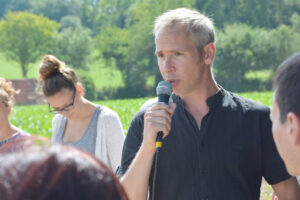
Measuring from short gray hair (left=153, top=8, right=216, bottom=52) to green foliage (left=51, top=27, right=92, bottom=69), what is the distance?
235 ft

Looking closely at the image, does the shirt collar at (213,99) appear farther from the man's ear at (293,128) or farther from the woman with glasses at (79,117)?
the woman with glasses at (79,117)

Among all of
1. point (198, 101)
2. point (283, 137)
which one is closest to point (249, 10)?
point (198, 101)

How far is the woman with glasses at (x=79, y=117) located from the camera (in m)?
3.71

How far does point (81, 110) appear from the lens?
393 cm

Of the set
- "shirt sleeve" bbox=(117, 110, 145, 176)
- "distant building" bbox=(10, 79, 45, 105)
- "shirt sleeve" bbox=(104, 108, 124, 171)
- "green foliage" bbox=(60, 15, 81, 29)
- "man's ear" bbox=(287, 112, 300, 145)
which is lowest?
"distant building" bbox=(10, 79, 45, 105)

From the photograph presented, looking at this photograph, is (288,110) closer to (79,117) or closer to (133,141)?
(133,141)

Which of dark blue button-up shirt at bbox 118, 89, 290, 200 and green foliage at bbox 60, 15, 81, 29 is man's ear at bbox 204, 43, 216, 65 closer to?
dark blue button-up shirt at bbox 118, 89, 290, 200

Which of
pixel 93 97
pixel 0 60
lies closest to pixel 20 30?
pixel 0 60

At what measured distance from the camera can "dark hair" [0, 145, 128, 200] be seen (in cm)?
85

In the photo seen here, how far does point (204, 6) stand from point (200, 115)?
73.7 metres

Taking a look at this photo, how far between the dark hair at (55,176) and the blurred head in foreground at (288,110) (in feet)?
2.77

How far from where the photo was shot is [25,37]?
253 feet

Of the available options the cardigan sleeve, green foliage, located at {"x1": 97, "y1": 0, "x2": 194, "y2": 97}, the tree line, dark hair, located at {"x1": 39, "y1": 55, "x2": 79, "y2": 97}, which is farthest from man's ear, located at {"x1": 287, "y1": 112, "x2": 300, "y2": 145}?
the tree line

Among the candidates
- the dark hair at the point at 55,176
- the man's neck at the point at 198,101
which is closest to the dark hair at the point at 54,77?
the man's neck at the point at 198,101
